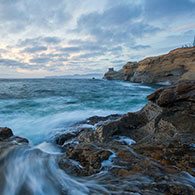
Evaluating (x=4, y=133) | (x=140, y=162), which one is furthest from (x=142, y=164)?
(x=4, y=133)

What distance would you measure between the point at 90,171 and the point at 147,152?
1.15 metres

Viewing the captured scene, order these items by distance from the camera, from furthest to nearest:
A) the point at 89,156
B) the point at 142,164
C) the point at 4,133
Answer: the point at 4,133
the point at 89,156
the point at 142,164

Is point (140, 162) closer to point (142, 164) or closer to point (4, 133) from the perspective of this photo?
point (142, 164)

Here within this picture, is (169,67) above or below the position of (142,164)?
above

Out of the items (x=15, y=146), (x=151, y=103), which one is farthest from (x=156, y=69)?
(x=15, y=146)

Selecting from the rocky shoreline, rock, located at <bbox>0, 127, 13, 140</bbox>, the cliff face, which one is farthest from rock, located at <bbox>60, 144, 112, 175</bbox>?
the cliff face

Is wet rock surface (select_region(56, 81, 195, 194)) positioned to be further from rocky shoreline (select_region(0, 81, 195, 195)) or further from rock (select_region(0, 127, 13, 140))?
rock (select_region(0, 127, 13, 140))

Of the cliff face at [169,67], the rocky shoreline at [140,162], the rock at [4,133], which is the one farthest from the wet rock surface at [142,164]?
the cliff face at [169,67]

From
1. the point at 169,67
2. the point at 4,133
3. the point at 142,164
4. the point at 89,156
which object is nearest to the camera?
the point at 142,164

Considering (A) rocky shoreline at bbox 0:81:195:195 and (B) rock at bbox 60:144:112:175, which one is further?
(B) rock at bbox 60:144:112:175

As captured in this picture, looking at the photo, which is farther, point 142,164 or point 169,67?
point 169,67

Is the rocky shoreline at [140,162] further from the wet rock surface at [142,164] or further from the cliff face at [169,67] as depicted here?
the cliff face at [169,67]

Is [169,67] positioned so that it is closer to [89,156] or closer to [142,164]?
[89,156]

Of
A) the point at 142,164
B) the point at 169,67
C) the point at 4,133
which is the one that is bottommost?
the point at 4,133
